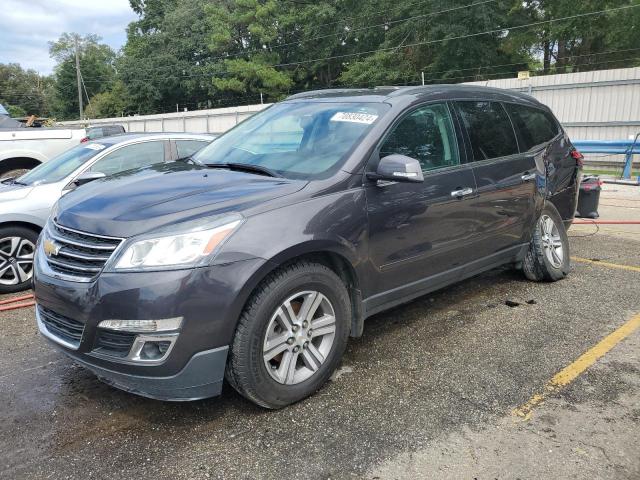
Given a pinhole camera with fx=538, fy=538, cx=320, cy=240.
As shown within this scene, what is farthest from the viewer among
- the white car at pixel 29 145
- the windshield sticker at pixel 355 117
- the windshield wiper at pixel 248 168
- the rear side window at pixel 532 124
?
the white car at pixel 29 145

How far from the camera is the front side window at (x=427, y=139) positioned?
12.0 ft

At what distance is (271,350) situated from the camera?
291 centimetres

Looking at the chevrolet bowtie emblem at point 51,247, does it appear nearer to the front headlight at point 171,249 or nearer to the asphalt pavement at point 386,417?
the front headlight at point 171,249

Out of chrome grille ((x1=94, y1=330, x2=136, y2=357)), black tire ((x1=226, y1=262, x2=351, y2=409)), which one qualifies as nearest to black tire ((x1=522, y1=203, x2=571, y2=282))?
black tire ((x1=226, y1=262, x2=351, y2=409))

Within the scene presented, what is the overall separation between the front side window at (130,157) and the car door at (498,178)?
3.56 metres

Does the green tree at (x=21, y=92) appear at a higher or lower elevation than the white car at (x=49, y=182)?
higher

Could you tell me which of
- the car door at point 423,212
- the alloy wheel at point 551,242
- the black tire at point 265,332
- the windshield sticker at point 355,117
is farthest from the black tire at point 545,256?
the black tire at point 265,332

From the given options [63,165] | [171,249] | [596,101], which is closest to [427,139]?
[171,249]

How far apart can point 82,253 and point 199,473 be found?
1275mm

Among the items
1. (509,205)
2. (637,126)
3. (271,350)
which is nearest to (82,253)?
(271,350)

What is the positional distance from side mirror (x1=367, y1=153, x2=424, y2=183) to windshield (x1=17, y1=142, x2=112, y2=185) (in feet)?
12.8

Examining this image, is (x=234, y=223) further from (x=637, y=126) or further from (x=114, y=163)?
(x=637, y=126)

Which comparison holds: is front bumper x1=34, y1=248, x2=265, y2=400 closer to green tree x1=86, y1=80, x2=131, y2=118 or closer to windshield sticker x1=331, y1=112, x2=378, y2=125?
windshield sticker x1=331, y1=112, x2=378, y2=125

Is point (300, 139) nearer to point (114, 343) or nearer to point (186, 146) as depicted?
point (114, 343)
